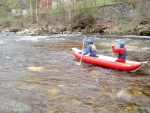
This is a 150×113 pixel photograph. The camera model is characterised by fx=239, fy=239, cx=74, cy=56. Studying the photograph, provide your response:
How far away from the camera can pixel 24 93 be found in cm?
654

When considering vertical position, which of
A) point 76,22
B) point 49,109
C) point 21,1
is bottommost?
point 49,109

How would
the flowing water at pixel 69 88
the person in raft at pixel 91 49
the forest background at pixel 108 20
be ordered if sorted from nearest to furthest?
1. the flowing water at pixel 69 88
2. the person in raft at pixel 91 49
3. the forest background at pixel 108 20

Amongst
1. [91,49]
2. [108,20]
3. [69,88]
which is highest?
[108,20]

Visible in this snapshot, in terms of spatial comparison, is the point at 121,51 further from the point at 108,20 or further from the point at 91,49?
the point at 108,20

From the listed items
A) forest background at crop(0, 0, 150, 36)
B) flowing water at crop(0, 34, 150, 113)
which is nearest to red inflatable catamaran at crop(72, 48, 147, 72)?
flowing water at crop(0, 34, 150, 113)

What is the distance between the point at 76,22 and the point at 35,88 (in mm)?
23084

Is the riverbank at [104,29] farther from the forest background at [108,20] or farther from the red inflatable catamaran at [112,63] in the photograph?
the red inflatable catamaran at [112,63]

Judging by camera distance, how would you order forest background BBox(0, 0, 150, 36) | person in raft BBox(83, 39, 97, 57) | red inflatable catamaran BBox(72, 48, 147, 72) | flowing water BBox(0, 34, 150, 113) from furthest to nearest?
forest background BBox(0, 0, 150, 36) → person in raft BBox(83, 39, 97, 57) → red inflatable catamaran BBox(72, 48, 147, 72) → flowing water BBox(0, 34, 150, 113)

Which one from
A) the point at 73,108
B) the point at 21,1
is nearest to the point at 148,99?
the point at 73,108

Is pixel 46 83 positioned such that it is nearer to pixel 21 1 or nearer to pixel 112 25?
pixel 112 25

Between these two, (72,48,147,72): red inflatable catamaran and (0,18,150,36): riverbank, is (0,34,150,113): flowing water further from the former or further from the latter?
(0,18,150,36): riverbank

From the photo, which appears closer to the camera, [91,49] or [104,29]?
[91,49]

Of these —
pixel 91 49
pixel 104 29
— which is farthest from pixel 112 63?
pixel 104 29

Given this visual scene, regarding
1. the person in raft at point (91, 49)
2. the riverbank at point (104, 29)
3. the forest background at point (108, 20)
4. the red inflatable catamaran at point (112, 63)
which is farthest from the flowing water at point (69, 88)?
the forest background at point (108, 20)
